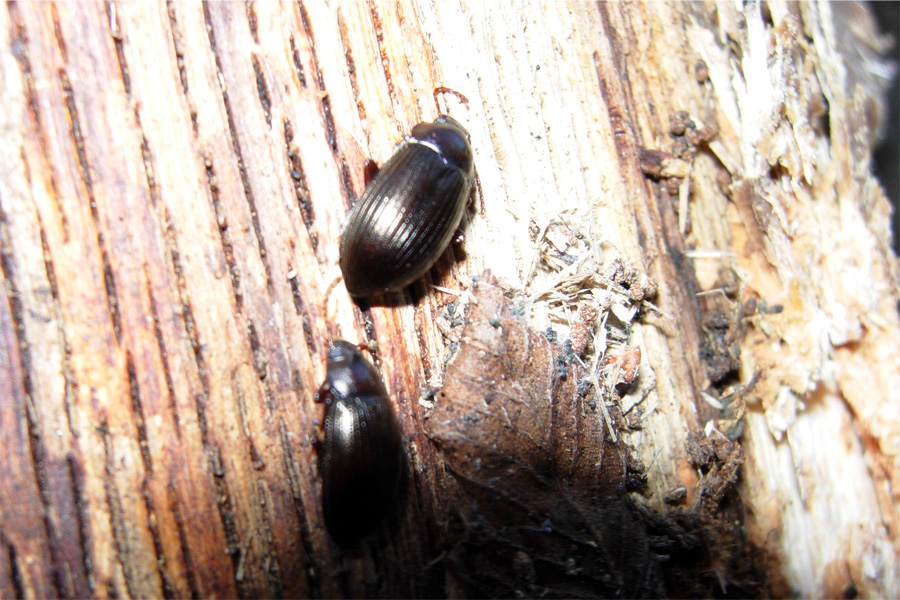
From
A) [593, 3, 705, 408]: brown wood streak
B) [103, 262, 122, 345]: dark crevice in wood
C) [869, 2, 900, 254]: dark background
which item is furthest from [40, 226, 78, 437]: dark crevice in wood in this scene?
[869, 2, 900, 254]: dark background

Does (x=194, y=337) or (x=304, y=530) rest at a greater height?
(x=194, y=337)

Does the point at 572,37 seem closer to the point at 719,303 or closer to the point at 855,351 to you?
the point at 719,303

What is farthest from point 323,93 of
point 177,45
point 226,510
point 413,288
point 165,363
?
point 226,510

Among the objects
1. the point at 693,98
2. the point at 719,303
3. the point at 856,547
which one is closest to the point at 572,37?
the point at 693,98

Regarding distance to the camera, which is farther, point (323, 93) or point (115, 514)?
point (323, 93)

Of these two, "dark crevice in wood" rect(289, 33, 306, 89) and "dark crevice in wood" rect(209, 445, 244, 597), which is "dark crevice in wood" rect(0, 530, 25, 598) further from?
"dark crevice in wood" rect(289, 33, 306, 89)

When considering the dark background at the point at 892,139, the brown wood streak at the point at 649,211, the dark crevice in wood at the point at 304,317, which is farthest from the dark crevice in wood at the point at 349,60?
the dark background at the point at 892,139

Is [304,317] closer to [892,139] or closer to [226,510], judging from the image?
[226,510]

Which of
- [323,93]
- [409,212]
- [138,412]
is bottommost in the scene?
[138,412]
